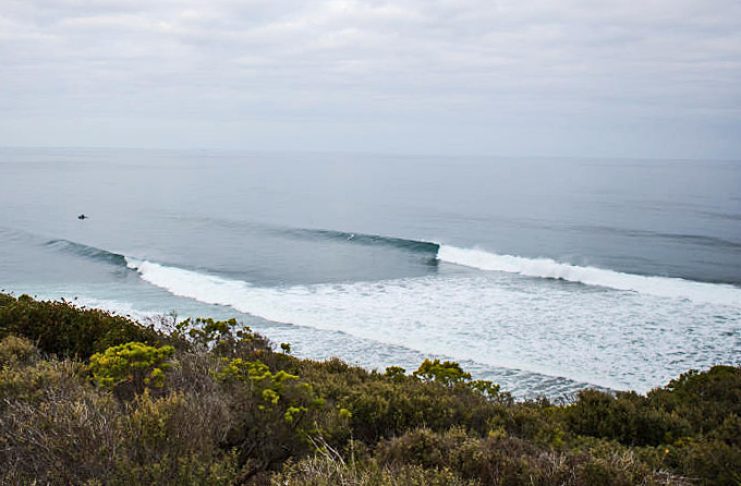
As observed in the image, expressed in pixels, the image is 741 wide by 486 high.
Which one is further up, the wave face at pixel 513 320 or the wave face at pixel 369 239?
the wave face at pixel 369 239

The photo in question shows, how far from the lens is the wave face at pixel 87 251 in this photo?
33.7 m

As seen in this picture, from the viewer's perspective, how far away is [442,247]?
37.6 m

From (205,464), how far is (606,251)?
3529 cm

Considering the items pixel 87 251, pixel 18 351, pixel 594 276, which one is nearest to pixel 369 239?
pixel 594 276

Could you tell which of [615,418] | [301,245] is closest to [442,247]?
[301,245]

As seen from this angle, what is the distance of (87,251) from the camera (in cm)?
3612

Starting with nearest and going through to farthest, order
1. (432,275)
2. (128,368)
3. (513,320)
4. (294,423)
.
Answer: (294,423) < (128,368) < (513,320) < (432,275)

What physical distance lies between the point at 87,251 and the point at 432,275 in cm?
2016

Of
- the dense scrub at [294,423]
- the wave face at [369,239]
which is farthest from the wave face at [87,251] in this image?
the dense scrub at [294,423]

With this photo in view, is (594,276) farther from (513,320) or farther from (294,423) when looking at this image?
(294,423)

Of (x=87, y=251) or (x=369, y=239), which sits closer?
(x=87, y=251)

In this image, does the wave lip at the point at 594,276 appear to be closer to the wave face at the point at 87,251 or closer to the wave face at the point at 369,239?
the wave face at the point at 369,239

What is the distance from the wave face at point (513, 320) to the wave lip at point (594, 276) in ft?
4.78

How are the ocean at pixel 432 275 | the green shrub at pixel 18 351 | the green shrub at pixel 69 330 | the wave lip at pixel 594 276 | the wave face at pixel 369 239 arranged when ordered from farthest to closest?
the wave face at pixel 369 239 → the wave lip at pixel 594 276 → the ocean at pixel 432 275 → the green shrub at pixel 69 330 → the green shrub at pixel 18 351
